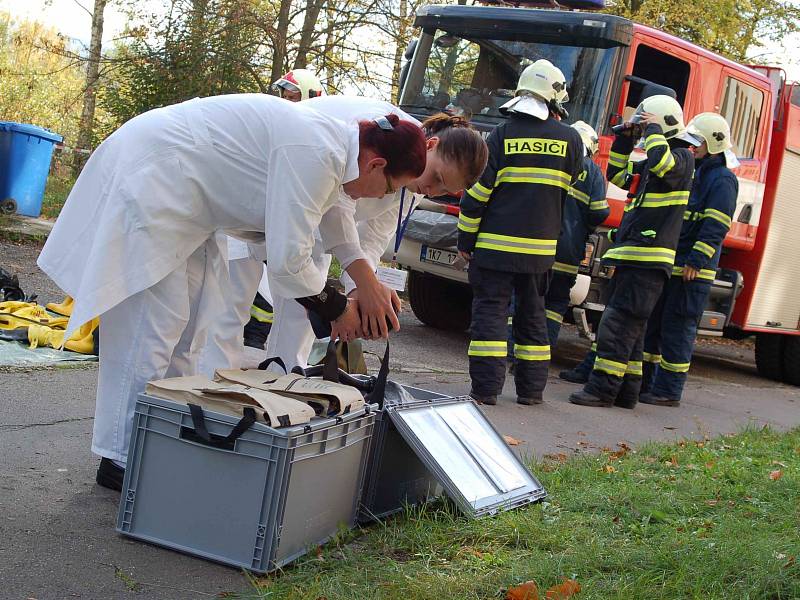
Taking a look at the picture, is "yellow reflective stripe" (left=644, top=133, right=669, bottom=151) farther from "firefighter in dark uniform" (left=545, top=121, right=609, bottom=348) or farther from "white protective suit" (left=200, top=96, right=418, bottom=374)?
"white protective suit" (left=200, top=96, right=418, bottom=374)

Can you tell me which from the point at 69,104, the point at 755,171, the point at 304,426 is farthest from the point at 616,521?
the point at 69,104

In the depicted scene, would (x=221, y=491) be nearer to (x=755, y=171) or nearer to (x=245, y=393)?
(x=245, y=393)

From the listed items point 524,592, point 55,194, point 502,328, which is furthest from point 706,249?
point 55,194

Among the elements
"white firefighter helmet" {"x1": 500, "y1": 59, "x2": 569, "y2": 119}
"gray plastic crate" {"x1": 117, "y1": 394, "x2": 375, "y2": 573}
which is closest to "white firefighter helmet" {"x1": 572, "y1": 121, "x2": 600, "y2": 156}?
"white firefighter helmet" {"x1": 500, "y1": 59, "x2": 569, "y2": 119}

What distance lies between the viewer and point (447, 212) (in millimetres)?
8742

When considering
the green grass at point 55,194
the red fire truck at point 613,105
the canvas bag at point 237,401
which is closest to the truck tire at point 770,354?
the red fire truck at point 613,105

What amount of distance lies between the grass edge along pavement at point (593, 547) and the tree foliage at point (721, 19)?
50.0 feet

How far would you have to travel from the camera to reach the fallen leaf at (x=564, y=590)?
2979mm

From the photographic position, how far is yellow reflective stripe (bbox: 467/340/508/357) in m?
6.47

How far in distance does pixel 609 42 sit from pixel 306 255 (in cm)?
564

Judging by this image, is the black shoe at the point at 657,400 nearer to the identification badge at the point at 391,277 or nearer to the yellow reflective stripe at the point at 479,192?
the yellow reflective stripe at the point at 479,192

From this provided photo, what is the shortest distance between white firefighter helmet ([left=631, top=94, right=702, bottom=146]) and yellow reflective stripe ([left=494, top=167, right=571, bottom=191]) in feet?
3.83

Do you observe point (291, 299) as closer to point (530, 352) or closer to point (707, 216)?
point (530, 352)

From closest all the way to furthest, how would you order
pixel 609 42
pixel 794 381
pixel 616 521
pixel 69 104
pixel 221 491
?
1. pixel 221 491
2. pixel 616 521
3. pixel 609 42
4. pixel 794 381
5. pixel 69 104
